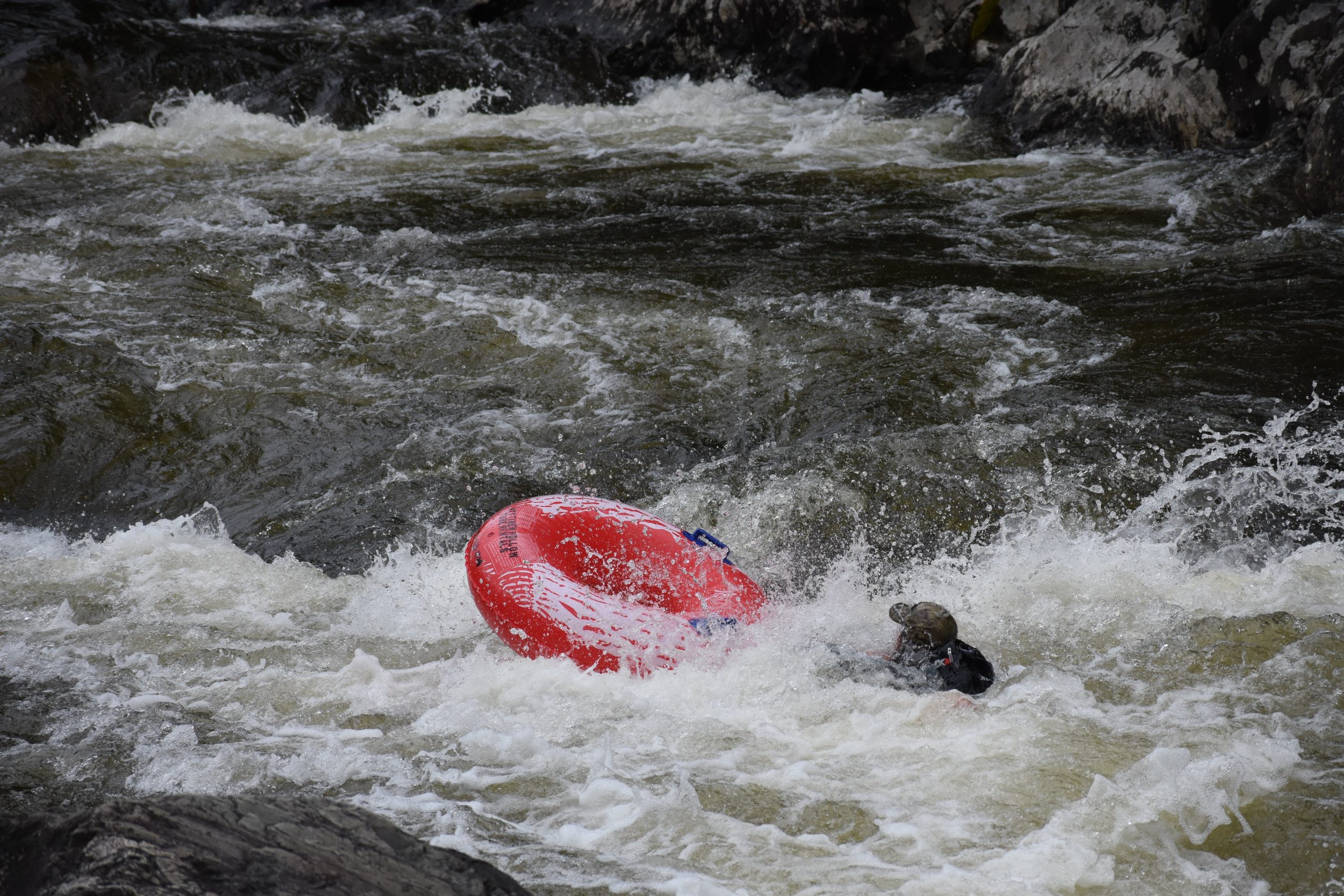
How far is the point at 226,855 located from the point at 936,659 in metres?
2.50

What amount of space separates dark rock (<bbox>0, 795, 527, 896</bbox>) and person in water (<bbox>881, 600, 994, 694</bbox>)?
1.92 m

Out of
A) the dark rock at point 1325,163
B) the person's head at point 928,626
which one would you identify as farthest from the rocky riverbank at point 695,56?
the person's head at point 928,626

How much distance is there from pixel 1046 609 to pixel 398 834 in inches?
117

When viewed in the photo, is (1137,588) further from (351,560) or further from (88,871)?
(88,871)

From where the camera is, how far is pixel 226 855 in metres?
2.40

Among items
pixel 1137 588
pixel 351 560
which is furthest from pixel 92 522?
pixel 1137 588

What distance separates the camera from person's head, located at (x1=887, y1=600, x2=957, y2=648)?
4.05 metres

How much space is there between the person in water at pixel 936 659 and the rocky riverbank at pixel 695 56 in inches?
273

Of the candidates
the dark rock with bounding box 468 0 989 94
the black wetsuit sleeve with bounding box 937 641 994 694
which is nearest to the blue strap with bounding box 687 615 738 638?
the black wetsuit sleeve with bounding box 937 641 994 694

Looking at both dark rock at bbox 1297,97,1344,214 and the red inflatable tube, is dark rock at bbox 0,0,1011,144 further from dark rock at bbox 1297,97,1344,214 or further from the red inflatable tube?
the red inflatable tube

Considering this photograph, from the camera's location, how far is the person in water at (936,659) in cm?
401

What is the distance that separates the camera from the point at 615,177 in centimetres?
1022

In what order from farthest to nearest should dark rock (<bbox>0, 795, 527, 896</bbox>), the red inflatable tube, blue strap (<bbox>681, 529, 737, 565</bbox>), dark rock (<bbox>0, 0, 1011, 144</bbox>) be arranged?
dark rock (<bbox>0, 0, 1011, 144</bbox>) → blue strap (<bbox>681, 529, 737, 565</bbox>) → the red inflatable tube → dark rock (<bbox>0, 795, 527, 896</bbox>)

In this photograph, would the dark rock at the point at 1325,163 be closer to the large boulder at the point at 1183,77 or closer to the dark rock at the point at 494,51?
the large boulder at the point at 1183,77
